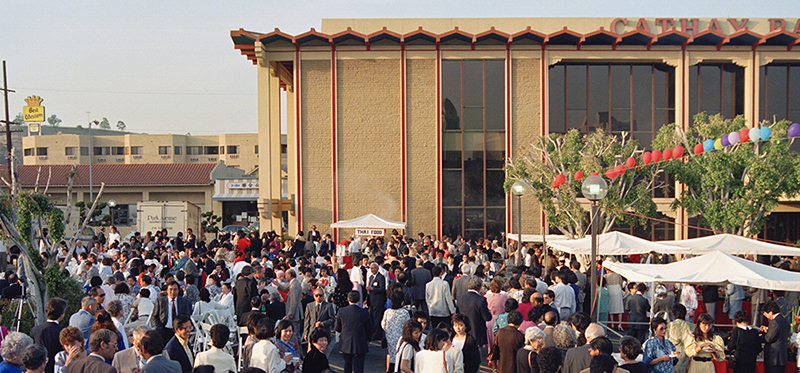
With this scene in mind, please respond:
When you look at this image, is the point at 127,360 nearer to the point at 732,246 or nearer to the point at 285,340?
the point at 285,340

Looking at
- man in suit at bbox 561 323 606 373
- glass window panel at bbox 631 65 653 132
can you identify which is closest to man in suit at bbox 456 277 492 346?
man in suit at bbox 561 323 606 373

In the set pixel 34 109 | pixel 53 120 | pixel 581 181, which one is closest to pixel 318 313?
pixel 581 181

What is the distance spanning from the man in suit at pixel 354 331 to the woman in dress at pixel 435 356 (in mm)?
2195

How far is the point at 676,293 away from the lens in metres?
13.4

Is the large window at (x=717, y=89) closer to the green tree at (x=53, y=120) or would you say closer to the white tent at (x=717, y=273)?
the white tent at (x=717, y=273)

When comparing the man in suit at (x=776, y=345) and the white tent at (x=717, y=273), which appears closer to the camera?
the man in suit at (x=776, y=345)

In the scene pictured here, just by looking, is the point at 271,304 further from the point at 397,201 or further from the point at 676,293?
the point at 397,201

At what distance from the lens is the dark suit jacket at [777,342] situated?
331 inches

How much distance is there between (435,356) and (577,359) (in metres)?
1.47

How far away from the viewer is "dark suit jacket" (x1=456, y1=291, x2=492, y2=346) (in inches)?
368

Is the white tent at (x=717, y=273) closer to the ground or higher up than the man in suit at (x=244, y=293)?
higher up

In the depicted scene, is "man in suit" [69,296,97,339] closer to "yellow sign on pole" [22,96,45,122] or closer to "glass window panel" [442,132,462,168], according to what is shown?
"glass window panel" [442,132,462,168]

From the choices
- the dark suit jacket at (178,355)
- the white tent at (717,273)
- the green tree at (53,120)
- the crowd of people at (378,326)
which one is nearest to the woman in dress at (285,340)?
the crowd of people at (378,326)

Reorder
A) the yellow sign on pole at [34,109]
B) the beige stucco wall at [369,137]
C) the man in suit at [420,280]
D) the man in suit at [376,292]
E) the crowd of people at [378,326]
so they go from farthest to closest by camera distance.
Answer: the yellow sign on pole at [34,109]
the beige stucco wall at [369,137]
the man in suit at [420,280]
the man in suit at [376,292]
the crowd of people at [378,326]
